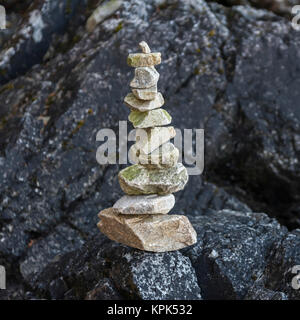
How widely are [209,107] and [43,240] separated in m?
3.49

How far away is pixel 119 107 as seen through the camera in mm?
9453

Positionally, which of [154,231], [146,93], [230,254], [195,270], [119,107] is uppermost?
[146,93]

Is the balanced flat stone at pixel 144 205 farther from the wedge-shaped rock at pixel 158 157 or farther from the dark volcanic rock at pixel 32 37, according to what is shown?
the dark volcanic rock at pixel 32 37

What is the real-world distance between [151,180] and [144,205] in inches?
12.2

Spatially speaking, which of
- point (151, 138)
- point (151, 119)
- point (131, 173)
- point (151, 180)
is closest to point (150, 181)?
point (151, 180)

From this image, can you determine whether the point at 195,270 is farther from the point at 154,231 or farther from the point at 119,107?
the point at 119,107

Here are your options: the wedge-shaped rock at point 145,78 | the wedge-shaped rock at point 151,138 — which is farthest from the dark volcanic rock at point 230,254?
the wedge-shaped rock at point 145,78

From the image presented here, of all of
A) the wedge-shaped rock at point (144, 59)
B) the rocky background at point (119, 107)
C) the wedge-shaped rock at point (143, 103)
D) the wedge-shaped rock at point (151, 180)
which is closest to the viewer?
the wedge-shaped rock at point (144, 59)

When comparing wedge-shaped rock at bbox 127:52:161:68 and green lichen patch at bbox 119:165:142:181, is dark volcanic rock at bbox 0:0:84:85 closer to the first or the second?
wedge-shaped rock at bbox 127:52:161:68

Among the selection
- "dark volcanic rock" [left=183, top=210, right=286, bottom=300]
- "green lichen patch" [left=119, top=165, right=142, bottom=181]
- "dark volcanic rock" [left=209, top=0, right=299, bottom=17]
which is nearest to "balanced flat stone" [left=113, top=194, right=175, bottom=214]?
"green lichen patch" [left=119, top=165, right=142, bottom=181]

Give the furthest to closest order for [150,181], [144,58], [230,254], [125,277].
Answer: [230,254]
[150,181]
[125,277]
[144,58]

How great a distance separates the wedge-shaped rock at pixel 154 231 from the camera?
6.93m

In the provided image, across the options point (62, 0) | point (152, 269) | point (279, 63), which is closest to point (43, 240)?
point (152, 269)

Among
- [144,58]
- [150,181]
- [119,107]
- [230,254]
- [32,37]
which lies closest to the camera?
[144,58]
